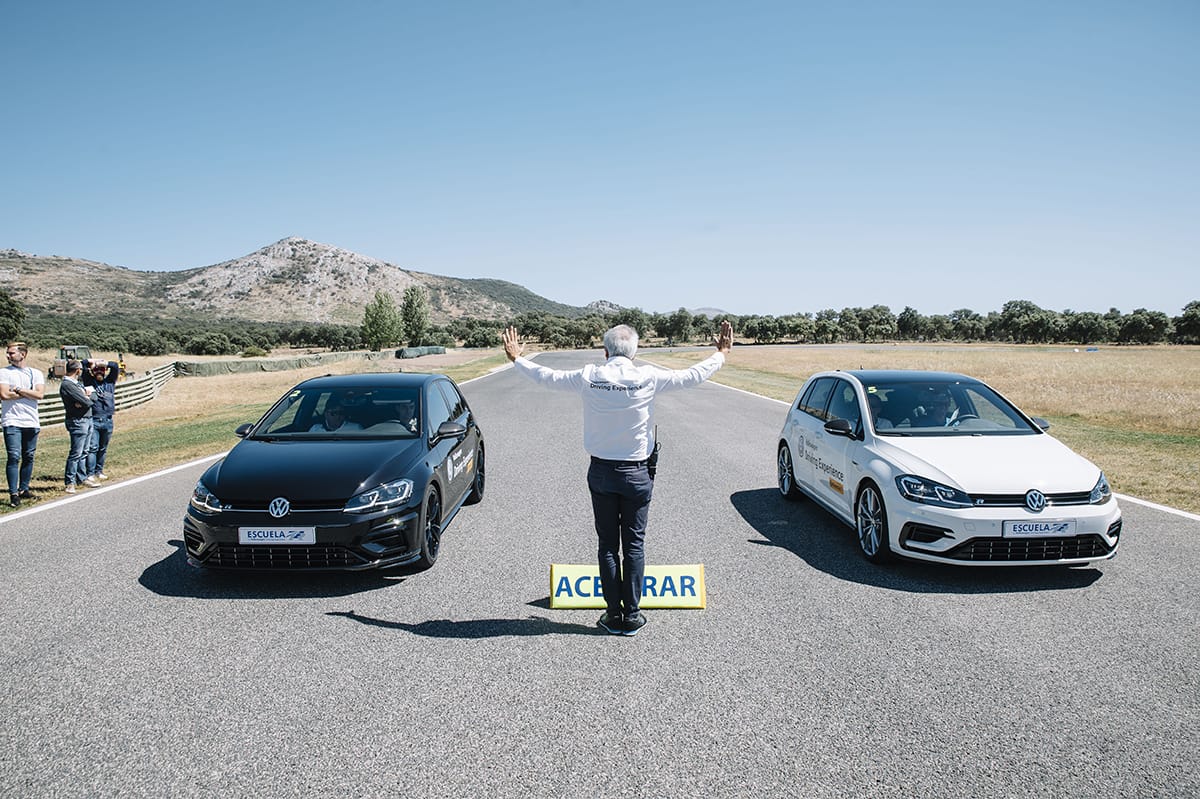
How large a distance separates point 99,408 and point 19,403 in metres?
1.18

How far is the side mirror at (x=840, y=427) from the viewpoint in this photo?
6.66 metres

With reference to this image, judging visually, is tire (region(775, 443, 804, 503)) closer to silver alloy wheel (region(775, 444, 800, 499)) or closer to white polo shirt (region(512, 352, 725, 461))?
silver alloy wheel (region(775, 444, 800, 499))

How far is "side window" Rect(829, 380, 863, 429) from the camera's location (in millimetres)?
6914

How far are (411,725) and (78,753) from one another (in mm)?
1467

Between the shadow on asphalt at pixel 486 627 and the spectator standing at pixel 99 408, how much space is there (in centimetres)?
721

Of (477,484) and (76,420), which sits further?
(76,420)

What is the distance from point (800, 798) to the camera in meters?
2.77

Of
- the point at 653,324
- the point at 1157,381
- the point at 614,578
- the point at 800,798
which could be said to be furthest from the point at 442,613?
the point at 653,324

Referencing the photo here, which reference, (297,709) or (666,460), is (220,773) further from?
(666,460)

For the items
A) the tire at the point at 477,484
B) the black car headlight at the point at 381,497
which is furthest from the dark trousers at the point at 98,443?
the black car headlight at the point at 381,497

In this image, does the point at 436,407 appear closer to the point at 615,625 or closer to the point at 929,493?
the point at 615,625

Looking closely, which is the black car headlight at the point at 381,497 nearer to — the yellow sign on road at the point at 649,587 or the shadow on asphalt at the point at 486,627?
the shadow on asphalt at the point at 486,627

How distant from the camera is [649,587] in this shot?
4961 mm

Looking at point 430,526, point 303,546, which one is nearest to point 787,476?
point 430,526
